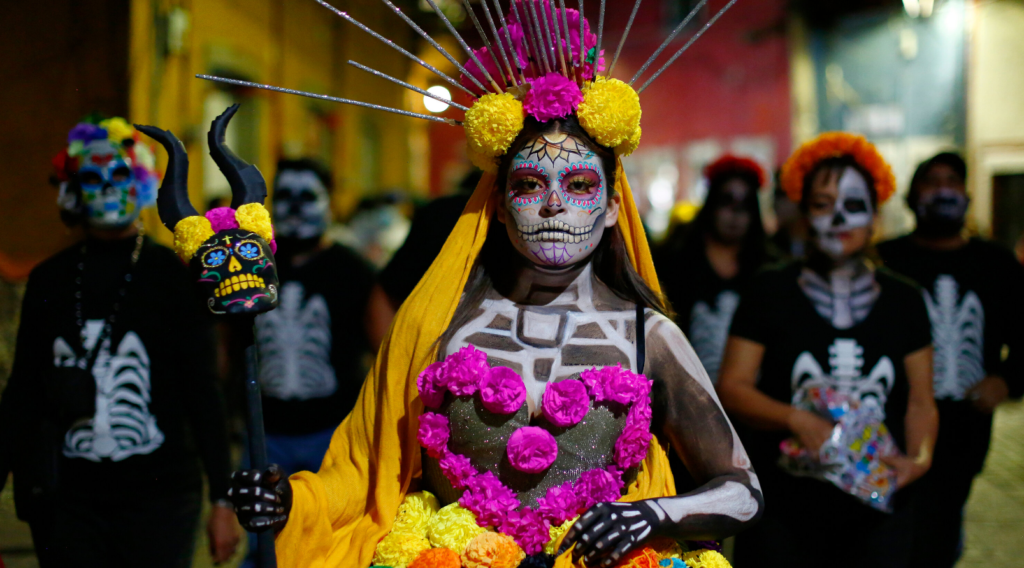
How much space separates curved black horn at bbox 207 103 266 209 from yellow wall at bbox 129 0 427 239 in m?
2.41

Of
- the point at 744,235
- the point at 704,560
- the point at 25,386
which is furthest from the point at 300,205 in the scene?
the point at 704,560

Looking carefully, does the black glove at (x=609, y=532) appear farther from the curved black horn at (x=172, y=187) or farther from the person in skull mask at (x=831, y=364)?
the person in skull mask at (x=831, y=364)

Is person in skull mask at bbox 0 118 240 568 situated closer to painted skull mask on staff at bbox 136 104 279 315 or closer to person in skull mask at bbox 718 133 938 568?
painted skull mask on staff at bbox 136 104 279 315

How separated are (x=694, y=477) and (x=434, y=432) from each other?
0.68 m

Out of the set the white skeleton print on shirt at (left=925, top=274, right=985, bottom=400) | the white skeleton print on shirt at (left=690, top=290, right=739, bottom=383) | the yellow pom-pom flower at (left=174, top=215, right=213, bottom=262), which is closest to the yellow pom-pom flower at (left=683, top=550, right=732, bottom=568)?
the yellow pom-pom flower at (left=174, top=215, right=213, bottom=262)

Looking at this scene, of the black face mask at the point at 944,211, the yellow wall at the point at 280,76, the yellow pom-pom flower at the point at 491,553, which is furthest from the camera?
the yellow wall at the point at 280,76

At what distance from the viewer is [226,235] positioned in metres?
1.78

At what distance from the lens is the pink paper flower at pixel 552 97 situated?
2123 millimetres

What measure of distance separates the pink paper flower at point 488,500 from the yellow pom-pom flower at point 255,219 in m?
0.77

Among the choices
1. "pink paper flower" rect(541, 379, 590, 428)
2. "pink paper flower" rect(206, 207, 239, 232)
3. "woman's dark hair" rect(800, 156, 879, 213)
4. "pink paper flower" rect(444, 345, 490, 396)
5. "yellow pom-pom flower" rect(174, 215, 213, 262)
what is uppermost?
"woman's dark hair" rect(800, 156, 879, 213)

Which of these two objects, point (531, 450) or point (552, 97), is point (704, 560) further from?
point (552, 97)

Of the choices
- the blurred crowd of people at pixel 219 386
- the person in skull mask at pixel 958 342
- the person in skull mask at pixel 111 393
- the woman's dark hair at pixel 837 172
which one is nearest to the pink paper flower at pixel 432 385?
the blurred crowd of people at pixel 219 386

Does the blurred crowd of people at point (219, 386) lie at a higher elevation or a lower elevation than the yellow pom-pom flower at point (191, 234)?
lower

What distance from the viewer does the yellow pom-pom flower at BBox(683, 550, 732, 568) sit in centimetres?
207
